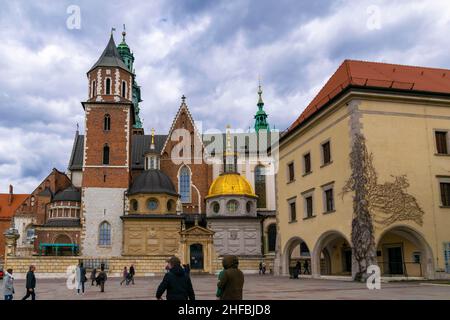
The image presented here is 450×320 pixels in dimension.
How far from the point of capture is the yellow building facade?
26.7 meters

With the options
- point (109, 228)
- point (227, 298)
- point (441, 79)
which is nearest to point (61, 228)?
point (109, 228)

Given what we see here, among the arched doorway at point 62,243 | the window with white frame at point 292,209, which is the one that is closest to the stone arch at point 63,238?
the arched doorway at point 62,243

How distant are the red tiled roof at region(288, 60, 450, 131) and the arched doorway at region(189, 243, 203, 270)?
20.1m

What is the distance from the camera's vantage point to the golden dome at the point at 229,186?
55.7 metres

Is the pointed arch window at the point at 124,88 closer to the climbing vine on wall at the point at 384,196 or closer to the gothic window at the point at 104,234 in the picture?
the gothic window at the point at 104,234

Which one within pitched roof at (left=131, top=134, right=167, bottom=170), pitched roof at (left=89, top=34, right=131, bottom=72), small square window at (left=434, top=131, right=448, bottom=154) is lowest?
small square window at (left=434, top=131, right=448, bottom=154)

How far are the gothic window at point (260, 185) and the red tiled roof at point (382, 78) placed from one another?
30234 millimetres

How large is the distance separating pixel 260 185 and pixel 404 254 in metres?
37.3

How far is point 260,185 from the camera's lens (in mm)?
65375

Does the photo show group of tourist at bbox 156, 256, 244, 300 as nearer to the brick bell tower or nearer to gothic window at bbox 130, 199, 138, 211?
the brick bell tower

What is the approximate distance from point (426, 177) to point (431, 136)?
2.45 m

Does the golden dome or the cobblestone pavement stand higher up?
the golden dome

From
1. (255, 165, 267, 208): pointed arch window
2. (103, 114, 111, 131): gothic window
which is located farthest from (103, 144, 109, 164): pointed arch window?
(255, 165, 267, 208): pointed arch window

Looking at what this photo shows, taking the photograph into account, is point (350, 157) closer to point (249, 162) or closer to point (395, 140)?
point (395, 140)
